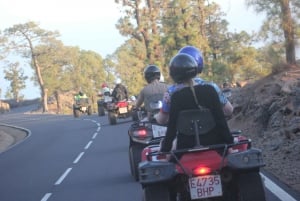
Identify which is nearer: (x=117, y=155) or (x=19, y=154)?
(x=117, y=155)

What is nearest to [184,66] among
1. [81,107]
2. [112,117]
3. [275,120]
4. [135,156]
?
[135,156]

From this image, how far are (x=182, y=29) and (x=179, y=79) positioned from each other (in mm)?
35261

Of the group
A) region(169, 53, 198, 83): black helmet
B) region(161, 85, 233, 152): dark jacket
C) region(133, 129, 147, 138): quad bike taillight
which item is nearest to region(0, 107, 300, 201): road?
region(133, 129, 147, 138): quad bike taillight

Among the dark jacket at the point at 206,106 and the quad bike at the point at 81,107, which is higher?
the dark jacket at the point at 206,106

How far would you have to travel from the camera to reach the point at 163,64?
4472 cm

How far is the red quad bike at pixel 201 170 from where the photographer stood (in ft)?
19.2

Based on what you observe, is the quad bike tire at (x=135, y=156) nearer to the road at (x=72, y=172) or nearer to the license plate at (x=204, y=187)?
the road at (x=72, y=172)

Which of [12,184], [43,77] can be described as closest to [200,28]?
[12,184]

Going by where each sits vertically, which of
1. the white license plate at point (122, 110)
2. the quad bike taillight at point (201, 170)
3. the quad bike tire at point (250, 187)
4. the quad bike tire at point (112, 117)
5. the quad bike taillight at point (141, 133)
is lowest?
the quad bike tire at point (112, 117)

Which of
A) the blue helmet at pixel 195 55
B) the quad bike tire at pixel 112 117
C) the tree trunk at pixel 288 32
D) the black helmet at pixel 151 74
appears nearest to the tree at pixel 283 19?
the tree trunk at pixel 288 32

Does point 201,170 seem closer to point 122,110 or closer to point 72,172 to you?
point 72,172

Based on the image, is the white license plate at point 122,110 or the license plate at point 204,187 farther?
the white license plate at point 122,110

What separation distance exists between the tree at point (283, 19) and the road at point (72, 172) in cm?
671

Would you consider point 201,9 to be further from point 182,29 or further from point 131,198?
point 131,198
